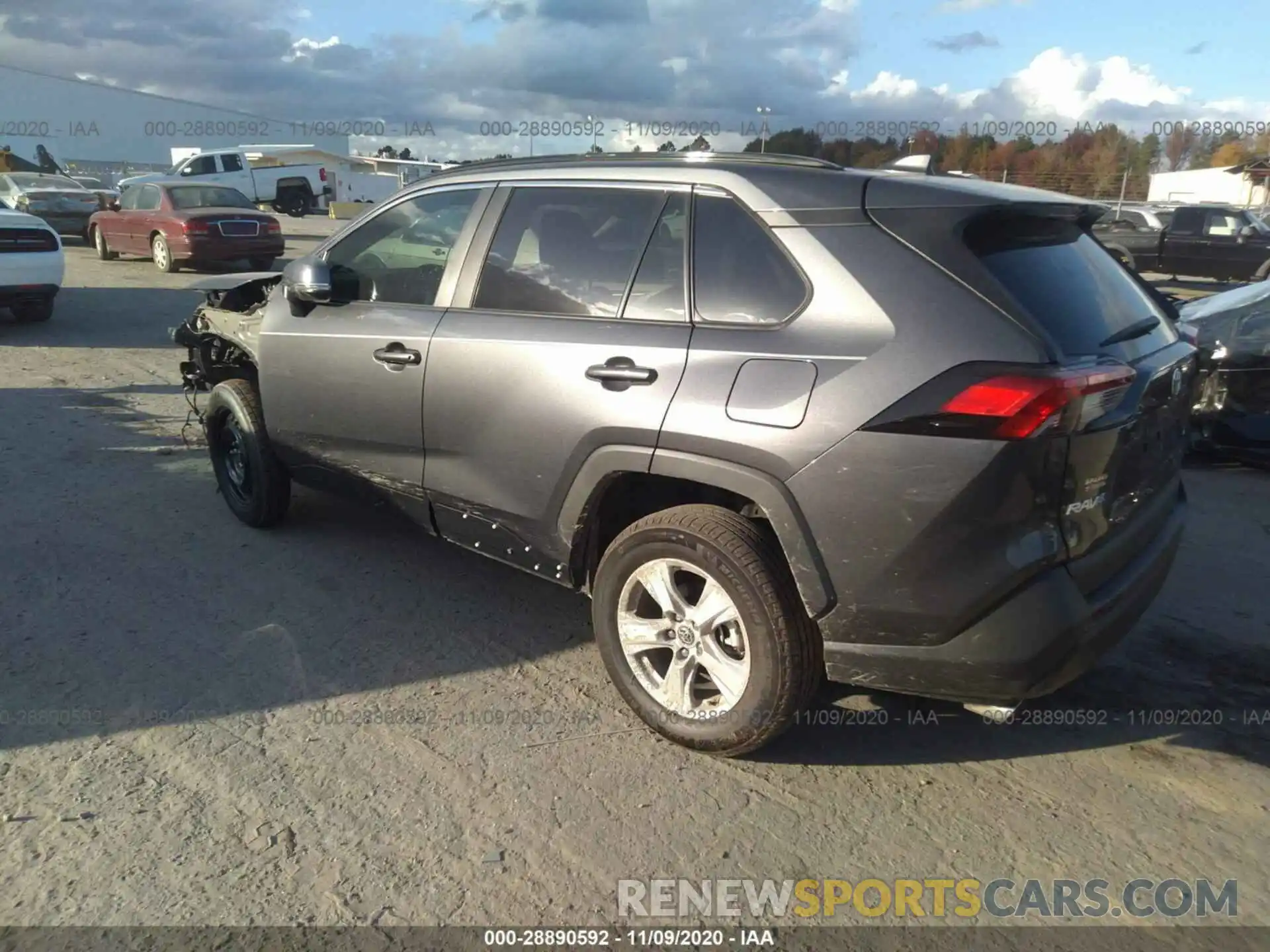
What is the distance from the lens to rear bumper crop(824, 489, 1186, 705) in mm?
2631

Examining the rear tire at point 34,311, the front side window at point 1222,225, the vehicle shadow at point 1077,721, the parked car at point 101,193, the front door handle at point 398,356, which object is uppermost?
the front side window at point 1222,225

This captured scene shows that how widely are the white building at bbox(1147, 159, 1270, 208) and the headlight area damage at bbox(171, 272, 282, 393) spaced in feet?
108

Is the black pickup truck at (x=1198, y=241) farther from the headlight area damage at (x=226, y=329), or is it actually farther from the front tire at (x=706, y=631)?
the front tire at (x=706, y=631)

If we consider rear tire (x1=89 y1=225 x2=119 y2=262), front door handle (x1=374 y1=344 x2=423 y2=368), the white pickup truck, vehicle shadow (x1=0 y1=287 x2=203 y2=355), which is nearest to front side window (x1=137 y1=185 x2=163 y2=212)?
rear tire (x1=89 y1=225 x2=119 y2=262)

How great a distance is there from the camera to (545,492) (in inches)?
136

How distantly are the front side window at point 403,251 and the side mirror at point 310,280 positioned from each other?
13 cm

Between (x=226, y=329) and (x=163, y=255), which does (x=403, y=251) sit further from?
(x=163, y=255)

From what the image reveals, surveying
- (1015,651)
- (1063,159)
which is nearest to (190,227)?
(1015,651)

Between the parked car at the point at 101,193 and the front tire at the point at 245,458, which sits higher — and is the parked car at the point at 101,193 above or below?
above

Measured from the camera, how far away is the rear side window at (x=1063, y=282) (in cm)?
272

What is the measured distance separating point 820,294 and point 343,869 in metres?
2.12

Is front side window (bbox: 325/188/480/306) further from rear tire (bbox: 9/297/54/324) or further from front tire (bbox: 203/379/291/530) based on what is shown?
rear tire (bbox: 9/297/54/324)

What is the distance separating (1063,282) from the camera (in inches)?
114

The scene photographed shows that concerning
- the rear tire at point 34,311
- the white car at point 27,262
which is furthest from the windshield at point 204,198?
the white car at point 27,262
